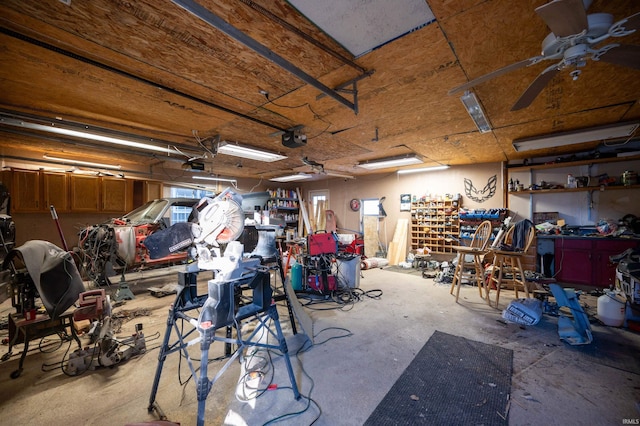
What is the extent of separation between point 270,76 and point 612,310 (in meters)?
4.89

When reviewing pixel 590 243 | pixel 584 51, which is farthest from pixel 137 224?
pixel 590 243

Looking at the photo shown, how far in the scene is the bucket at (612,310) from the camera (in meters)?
2.92

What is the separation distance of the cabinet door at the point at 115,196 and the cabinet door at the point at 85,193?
0.12m

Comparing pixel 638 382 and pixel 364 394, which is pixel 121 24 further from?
pixel 638 382

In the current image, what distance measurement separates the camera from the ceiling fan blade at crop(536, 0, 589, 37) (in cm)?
119

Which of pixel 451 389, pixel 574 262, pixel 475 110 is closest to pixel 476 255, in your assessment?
pixel 475 110

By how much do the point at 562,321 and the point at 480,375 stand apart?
1.69m

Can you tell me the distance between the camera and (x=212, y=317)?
4.45 feet

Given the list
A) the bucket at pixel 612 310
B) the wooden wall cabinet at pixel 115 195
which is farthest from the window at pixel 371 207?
the wooden wall cabinet at pixel 115 195

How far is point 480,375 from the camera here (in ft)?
6.76

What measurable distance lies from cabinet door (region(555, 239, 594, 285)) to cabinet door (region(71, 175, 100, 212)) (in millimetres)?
9856

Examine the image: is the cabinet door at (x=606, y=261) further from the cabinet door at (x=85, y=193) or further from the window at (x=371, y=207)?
the cabinet door at (x=85, y=193)

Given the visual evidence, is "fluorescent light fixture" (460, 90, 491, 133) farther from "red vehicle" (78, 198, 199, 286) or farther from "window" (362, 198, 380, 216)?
"red vehicle" (78, 198, 199, 286)

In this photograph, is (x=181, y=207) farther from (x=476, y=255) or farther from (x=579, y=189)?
(x=579, y=189)
